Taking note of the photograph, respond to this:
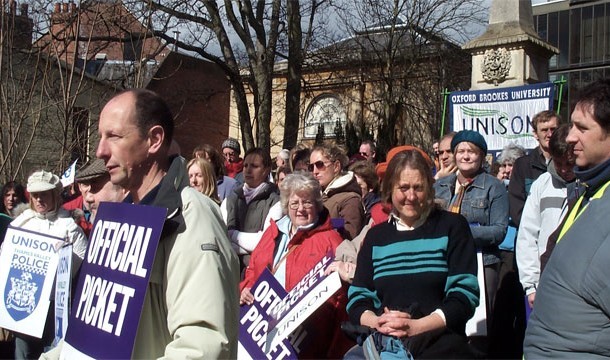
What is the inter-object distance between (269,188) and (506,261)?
7.84 ft

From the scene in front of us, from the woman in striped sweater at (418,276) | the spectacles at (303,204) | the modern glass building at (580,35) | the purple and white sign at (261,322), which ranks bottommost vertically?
the purple and white sign at (261,322)

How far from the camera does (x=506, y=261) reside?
19.8 ft

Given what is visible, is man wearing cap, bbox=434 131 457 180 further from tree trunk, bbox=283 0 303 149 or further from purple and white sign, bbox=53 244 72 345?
tree trunk, bbox=283 0 303 149

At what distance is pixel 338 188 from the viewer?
256 inches

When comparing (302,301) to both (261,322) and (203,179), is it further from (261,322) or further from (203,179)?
(203,179)

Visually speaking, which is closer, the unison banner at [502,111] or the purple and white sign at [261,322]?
the purple and white sign at [261,322]

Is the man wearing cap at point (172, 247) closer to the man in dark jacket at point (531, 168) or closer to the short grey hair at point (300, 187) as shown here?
the short grey hair at point (300, 187)

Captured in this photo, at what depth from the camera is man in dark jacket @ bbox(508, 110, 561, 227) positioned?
5.98m

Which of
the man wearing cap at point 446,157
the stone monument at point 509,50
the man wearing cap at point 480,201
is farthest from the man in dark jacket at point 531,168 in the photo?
the stone monument at point 509,50

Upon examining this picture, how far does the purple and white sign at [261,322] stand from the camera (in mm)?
4984

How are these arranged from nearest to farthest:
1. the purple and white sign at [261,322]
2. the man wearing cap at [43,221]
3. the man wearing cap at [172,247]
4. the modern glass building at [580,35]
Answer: the man wearing cap at [172,247]
the purple and white sign at [261,322]
the man wearing cap at [43,221]
the modern glass building at [580,35]

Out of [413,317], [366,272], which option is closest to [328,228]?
[366,272]

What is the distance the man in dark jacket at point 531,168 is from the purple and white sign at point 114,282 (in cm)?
408

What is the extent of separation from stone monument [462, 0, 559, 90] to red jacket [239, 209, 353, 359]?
5308 millimetres
